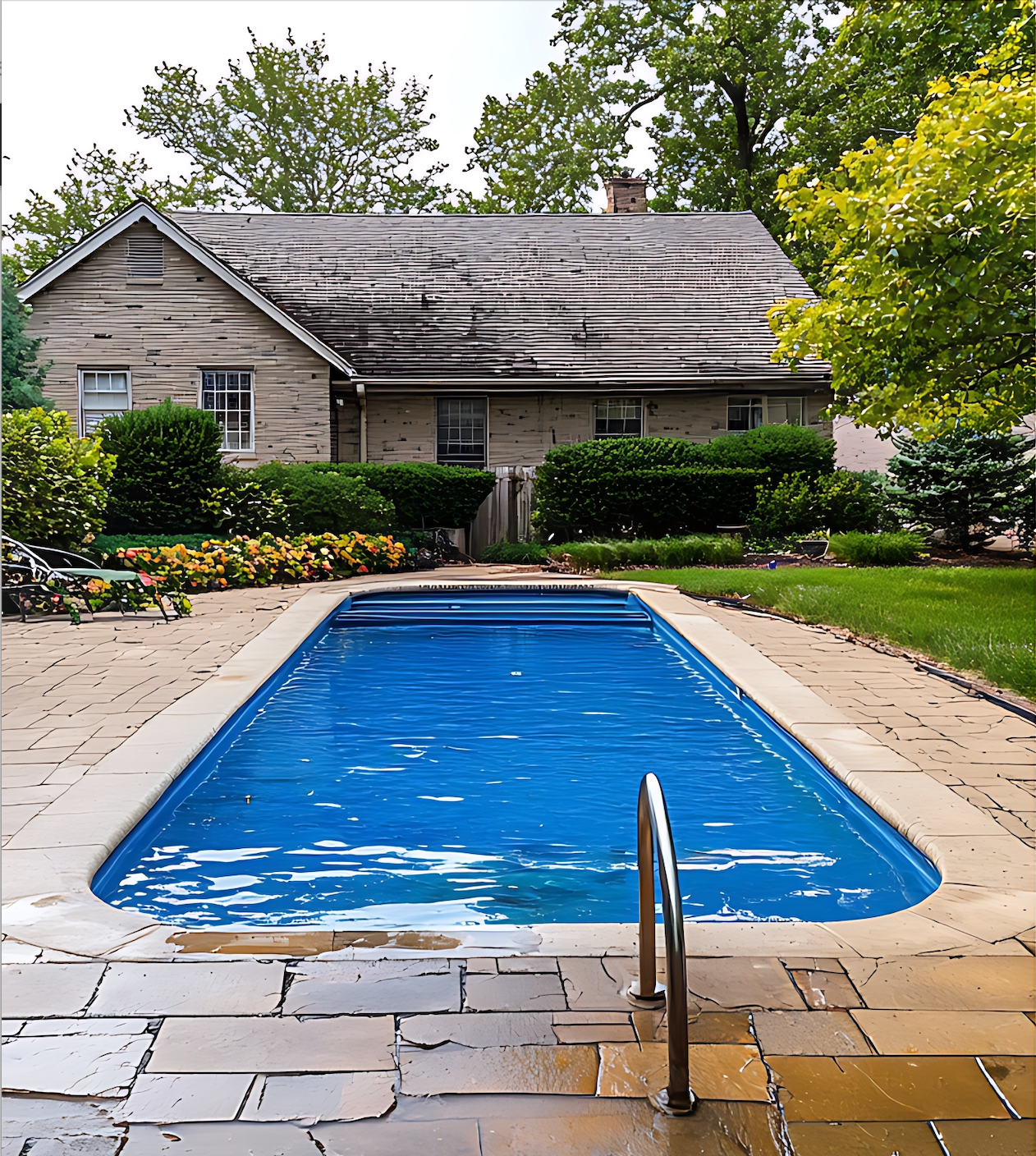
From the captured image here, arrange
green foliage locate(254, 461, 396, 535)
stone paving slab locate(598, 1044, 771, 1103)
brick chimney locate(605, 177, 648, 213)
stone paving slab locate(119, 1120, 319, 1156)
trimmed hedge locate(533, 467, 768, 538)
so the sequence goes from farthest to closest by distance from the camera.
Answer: brick chimney locate(605, 177, 648, 213)
trimmed hedge locate(533, 467, 768, 538)
green foliage locate(254, 461, 396, 535)
stone paving slab locate(598, 1044, 771, 1103)
stone paving slab locate(119, 1120, 319, 1156)

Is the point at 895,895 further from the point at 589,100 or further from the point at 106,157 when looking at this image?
the point at 106,157

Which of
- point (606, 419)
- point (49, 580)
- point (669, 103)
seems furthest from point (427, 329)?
point (669, 103)

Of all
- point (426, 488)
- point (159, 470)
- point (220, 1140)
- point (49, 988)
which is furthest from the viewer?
point (426, 488)

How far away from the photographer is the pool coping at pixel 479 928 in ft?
10.9

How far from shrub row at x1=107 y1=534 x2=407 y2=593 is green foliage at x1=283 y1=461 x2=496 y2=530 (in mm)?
1470

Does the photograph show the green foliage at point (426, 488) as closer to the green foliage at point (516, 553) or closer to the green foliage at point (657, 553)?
the green foliage at point (516, 553)

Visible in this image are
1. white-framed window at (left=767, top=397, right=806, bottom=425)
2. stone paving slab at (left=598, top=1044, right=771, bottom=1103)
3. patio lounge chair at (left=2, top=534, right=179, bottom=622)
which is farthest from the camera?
white-framed window at (left=767, top=397, right=806, bottom=425)

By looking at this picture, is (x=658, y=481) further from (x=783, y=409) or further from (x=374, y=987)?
(x=374, y=987)

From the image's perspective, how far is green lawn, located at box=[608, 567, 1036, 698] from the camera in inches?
316

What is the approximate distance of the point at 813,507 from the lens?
18406 mm

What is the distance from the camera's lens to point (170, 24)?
11.0 ft

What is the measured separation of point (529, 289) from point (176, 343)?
7998mm

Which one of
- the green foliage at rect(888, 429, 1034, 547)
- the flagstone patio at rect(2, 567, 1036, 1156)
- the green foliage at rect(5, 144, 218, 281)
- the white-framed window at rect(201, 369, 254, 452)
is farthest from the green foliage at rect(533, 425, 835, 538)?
the green foliage at rect(5, 144, 218, 281)

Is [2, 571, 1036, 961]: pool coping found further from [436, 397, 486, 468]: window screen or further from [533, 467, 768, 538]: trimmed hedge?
[436, 397, 486, 468]: window screen
